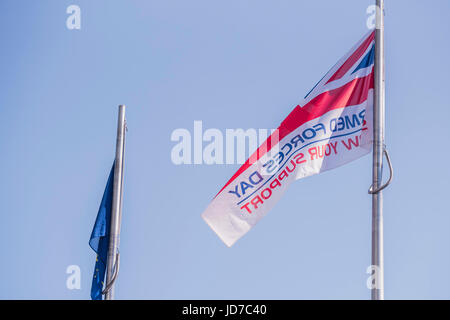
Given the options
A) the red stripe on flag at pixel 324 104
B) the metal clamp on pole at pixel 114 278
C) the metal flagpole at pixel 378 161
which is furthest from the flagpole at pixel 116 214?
the metal flagpole at pixel 378 161

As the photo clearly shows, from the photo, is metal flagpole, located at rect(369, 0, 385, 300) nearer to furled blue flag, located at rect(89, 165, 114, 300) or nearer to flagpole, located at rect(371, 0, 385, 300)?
flagpole, located at rect(371, 0, 385, 300)

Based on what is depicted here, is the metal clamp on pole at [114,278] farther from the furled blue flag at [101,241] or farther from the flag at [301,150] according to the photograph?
the flag at [301,150]

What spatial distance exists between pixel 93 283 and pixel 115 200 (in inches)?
82.6

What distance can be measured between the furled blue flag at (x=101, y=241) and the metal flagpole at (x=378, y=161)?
26.1 feet

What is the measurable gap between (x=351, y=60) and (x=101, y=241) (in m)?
7.90

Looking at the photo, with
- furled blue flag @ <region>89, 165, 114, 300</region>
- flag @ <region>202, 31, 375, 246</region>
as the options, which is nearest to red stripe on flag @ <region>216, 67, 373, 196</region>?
flag @ <region>202, 31, 375, 246</region>

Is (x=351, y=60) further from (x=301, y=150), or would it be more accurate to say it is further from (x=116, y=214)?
(x=116, y=214)

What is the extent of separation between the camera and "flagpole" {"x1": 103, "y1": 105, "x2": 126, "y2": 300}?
21.2 metres

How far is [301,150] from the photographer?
18.0 metres

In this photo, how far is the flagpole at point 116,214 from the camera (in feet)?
69.7

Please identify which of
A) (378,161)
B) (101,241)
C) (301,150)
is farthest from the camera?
(101,241)

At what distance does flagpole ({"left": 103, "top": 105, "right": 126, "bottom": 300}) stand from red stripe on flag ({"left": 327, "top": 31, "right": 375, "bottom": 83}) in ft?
20.9

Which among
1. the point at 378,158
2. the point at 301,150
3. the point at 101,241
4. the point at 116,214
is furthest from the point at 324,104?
the point at 101,241

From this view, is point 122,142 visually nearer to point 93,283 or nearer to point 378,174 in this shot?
point 93,283
